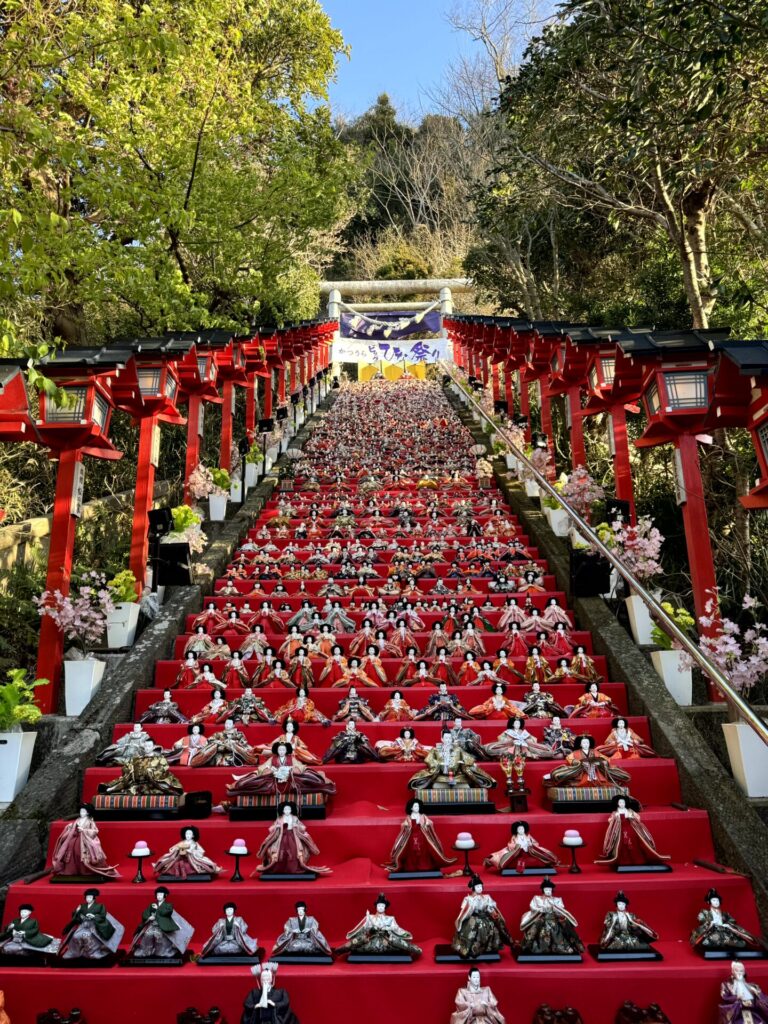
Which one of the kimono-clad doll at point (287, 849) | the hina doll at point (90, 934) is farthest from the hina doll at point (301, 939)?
the hina doll at point (90, 934)

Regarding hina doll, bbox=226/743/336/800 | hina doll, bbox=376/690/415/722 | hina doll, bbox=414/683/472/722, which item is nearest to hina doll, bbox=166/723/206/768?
hina doll, bbox=226/743/336/800

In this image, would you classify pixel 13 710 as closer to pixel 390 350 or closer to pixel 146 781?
pixel 146 781

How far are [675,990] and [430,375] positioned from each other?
2706 centimetres

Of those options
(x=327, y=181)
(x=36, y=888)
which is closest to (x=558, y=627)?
(x=36, y=888)

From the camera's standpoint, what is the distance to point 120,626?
6.72m

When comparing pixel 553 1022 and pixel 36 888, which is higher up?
pixel 36 888

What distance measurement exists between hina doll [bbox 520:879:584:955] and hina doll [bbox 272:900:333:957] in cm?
92

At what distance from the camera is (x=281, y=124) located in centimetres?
1457

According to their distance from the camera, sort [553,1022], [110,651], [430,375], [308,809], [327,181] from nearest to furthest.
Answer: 1. [553,1022]
2. [308,809]
3. [110,651]
4. [327,181]
5. [430,375]

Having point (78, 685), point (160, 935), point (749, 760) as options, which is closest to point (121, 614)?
point (78, 685)

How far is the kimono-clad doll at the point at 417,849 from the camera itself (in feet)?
14.0

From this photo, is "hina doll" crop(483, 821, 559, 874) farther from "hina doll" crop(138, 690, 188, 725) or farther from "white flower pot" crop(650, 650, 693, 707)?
"hina doll" crop(138, 690, 188, 725)

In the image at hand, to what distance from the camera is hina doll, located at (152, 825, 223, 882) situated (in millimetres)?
4195

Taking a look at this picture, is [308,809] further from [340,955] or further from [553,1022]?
[553,1022]
